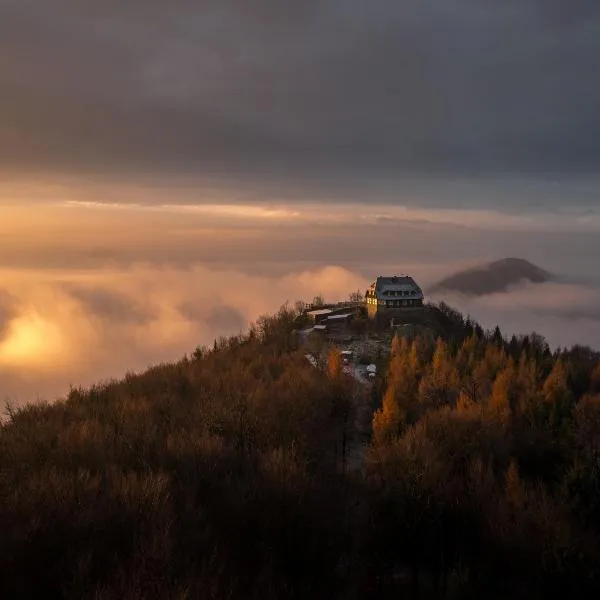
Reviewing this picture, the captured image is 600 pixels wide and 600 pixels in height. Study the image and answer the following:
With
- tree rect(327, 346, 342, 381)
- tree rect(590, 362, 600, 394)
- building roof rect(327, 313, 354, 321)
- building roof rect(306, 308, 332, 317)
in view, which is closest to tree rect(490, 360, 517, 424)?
tree rect(590, 362, 600, 394)

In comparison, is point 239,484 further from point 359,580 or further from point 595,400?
point 595,400

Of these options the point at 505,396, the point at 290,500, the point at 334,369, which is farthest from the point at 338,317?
the point at 290,500

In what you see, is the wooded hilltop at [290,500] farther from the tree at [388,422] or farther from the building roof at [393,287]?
the building roof at [393,287]

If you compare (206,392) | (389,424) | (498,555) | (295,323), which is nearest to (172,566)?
(498,555)

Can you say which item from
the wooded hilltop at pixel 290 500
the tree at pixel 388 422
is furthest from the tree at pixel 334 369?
the tree at pixel 388 422

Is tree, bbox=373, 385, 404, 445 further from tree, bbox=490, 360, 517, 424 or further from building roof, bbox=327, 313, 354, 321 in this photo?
building roof, bbox=327, 313, 354, 321

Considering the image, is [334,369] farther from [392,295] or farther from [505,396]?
[392,295]

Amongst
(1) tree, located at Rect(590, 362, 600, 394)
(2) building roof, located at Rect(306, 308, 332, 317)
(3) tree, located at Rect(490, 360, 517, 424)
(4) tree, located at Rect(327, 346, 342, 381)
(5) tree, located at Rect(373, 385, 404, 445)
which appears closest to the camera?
(5) tree, located at Rect(373, 385, 404, 445)
